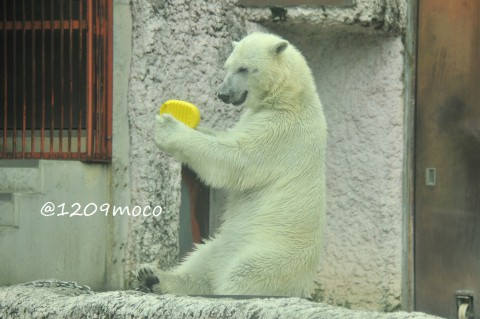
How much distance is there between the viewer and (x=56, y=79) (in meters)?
8.44

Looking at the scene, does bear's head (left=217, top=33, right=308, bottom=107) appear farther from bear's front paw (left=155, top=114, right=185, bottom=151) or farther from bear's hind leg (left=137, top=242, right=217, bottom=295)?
bear's hind leg (left=137, top=242, right=217, bottom=295)

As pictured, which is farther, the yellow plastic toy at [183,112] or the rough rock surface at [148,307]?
the yellow plastic toy at [183,112]

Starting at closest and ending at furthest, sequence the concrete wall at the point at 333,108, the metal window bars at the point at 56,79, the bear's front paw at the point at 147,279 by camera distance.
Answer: the bear's front paw at the point at 147,279 < the concrete wall at the point at 333,108 < the metal window bars at the point at 56,79

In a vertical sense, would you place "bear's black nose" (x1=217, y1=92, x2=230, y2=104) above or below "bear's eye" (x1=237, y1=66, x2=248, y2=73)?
below

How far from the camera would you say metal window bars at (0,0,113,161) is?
7.80 metres

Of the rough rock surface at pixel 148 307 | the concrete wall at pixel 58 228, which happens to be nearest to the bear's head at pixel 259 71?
the rough rock surface at pixel 148 307

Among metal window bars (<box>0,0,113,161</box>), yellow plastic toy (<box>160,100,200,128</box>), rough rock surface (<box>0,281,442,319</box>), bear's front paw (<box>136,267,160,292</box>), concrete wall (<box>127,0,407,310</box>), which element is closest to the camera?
rough rock surface (<box>0,281,442,319</box>)

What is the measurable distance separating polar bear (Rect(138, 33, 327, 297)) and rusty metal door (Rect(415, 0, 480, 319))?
89.0 inches

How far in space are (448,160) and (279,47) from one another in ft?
8.13

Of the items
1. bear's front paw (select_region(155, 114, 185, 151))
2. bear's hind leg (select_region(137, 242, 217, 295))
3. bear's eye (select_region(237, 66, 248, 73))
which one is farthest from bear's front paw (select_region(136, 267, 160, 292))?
bear's eye (select_region(237, 66, 248, 73))

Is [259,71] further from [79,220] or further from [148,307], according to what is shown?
[79,220]

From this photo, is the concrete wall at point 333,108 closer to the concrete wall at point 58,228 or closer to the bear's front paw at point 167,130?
the concrete wall at point 58,228

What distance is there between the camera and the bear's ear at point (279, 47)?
19.0 feet

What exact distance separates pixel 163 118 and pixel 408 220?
282 cm
